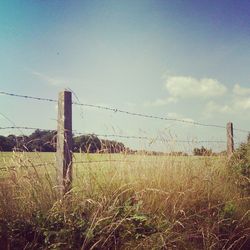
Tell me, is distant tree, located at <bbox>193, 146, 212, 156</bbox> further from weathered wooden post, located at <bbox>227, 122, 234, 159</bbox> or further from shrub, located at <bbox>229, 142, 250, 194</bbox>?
weathered wooden post, located at <bbox>227, 122, 234, 159</bbox>

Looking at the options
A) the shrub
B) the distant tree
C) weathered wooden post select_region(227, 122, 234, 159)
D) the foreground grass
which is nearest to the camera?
the foreground grass

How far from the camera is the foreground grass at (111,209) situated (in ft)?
12.5

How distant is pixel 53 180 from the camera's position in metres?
4.77

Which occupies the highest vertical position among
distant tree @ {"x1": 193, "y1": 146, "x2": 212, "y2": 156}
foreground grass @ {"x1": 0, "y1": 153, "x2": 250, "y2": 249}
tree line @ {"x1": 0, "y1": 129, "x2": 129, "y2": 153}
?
tree line @ {"x1": 0, "y1": 129, "x2": 129, "y2": 153}

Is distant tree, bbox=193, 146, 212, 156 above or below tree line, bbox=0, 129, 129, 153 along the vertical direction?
below

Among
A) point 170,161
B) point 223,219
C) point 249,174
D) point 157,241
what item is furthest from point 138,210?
point 249,174

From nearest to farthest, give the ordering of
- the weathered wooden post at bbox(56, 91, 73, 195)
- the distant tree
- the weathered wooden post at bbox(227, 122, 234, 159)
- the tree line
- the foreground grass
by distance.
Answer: the foreground grass < the weathered wooden post at bbox(56, 91, 73, 195) < the tree line < the distant tree < the weathered wooden post at bbox(227, 122, 234, 159)

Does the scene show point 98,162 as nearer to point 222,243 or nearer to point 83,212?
point 83,212

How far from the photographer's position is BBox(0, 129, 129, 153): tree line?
5.03m

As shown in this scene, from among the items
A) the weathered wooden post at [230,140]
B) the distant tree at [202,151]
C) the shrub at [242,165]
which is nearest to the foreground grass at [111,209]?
the shrub at [242,165]

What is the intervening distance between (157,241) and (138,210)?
0.57 metres

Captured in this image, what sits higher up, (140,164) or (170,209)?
(140,164)

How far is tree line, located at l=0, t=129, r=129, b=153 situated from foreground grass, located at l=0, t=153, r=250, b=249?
0.17 m

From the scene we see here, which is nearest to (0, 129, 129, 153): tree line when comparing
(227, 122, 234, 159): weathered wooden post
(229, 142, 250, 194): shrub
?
(229, 142, 250, 194): shrub
